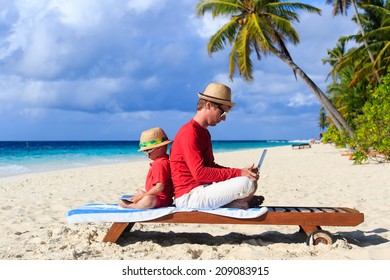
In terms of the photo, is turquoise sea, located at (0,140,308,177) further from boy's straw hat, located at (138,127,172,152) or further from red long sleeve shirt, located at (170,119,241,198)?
red long sleeve shirt, located at (170,119,241,198)

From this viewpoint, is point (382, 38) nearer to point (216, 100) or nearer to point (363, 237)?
point (363, 237)

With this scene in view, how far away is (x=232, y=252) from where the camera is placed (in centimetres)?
400

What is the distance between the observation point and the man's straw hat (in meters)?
3.95

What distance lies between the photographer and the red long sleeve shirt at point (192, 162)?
3846 millimetres

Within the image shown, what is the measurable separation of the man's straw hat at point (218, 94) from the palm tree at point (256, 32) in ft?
45.0

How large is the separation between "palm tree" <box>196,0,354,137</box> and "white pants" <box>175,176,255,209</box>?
14020mm

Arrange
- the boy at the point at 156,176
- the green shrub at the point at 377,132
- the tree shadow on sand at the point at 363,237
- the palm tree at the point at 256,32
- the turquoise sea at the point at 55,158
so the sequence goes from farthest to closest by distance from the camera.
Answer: the turquoise sea at the point at 55,158, the palm tree at the point at 256,32, the green shrub at the point at 377,132, the tree shadow on sand at the point at 363,237, the boy at the point at 156,176

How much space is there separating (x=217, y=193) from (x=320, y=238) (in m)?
1.06

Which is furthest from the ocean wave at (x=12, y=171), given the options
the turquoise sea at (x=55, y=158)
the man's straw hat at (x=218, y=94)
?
the man's straw hat at (x=218, y=94)

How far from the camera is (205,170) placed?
385 cm

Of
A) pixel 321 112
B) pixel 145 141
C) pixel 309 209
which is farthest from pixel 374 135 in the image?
pixel 321 112

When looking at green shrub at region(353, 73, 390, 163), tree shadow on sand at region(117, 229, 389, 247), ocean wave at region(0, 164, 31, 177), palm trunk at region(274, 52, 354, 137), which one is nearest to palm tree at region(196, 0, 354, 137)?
palm trunk at region(274, 52, 354, 137)

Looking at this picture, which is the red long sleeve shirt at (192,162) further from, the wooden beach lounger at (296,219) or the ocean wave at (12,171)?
the ocean wave at (12,171)
